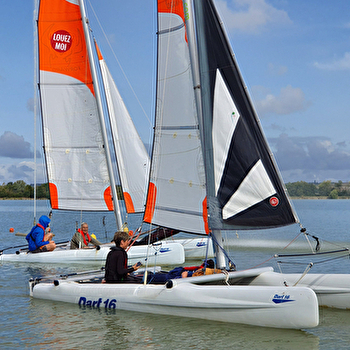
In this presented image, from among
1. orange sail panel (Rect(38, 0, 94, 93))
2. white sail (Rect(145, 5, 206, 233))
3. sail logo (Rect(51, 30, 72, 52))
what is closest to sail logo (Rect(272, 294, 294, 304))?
white sail (Rect(145, 5, 206, 233))

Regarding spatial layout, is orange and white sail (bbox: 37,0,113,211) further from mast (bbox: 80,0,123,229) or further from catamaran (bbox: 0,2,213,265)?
mast (bbox: 80,0,123,229)

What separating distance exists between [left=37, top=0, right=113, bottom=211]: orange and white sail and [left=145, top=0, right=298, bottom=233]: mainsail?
7611 millimetres

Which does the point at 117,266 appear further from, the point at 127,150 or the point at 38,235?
the point at 127,150

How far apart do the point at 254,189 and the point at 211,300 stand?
1933 mm

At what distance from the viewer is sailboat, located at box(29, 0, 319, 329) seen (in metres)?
7.04

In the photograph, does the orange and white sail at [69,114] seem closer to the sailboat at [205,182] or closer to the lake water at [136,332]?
the sailboat at [205,182]

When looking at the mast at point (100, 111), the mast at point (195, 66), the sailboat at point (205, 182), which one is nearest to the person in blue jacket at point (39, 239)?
the mast at point (100, 111)

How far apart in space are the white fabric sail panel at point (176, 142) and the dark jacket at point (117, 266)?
1083 millimetres

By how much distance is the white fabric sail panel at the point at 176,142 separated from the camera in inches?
337

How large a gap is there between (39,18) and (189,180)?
1040cm

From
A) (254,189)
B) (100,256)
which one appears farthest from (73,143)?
(254,189)

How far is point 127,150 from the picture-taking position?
53.1ft

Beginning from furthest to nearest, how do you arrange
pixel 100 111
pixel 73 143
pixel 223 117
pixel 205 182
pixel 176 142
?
pixel 73 143
pixel 100 111
pixel 176 142
pixel 205 182
pixel 223 117

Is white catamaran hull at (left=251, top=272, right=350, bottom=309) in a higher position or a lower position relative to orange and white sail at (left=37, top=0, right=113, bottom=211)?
lower
